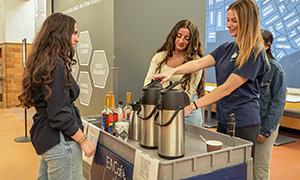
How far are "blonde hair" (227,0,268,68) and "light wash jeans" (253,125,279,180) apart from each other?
34.8 inches

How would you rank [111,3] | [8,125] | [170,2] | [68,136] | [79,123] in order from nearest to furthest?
[68,136] < [79,123] < [111,3] < [170,2] < [8,125]

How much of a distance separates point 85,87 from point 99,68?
1.53ft

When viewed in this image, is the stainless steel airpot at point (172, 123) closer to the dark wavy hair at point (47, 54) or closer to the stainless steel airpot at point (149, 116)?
the stainless steel airpot at point (149, 116)

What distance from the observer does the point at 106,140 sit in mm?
1742

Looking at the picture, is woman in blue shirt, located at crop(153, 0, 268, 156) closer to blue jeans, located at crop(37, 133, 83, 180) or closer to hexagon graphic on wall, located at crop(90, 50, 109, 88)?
blue jeans, located at crop(37, 133, 83, 180)

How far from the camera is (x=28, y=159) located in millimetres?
3832

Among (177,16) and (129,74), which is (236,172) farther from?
(177,16)

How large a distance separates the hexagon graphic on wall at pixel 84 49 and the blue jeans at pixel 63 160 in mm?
1979

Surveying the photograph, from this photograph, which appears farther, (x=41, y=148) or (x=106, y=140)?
(x=106, y=140)

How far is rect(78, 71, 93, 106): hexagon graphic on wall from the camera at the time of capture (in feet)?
11.2

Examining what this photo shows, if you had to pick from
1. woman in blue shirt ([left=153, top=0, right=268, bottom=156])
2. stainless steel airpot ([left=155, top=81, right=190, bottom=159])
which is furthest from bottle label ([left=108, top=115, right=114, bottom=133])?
stainless steel airpot ([left=155, top=81, right=190, bottom=159])

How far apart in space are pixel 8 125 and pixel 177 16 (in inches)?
179

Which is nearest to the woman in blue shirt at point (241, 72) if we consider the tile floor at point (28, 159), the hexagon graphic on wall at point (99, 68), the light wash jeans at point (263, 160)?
the light wash jeans at point (263, 160)

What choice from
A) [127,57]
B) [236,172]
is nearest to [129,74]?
[127,57]
